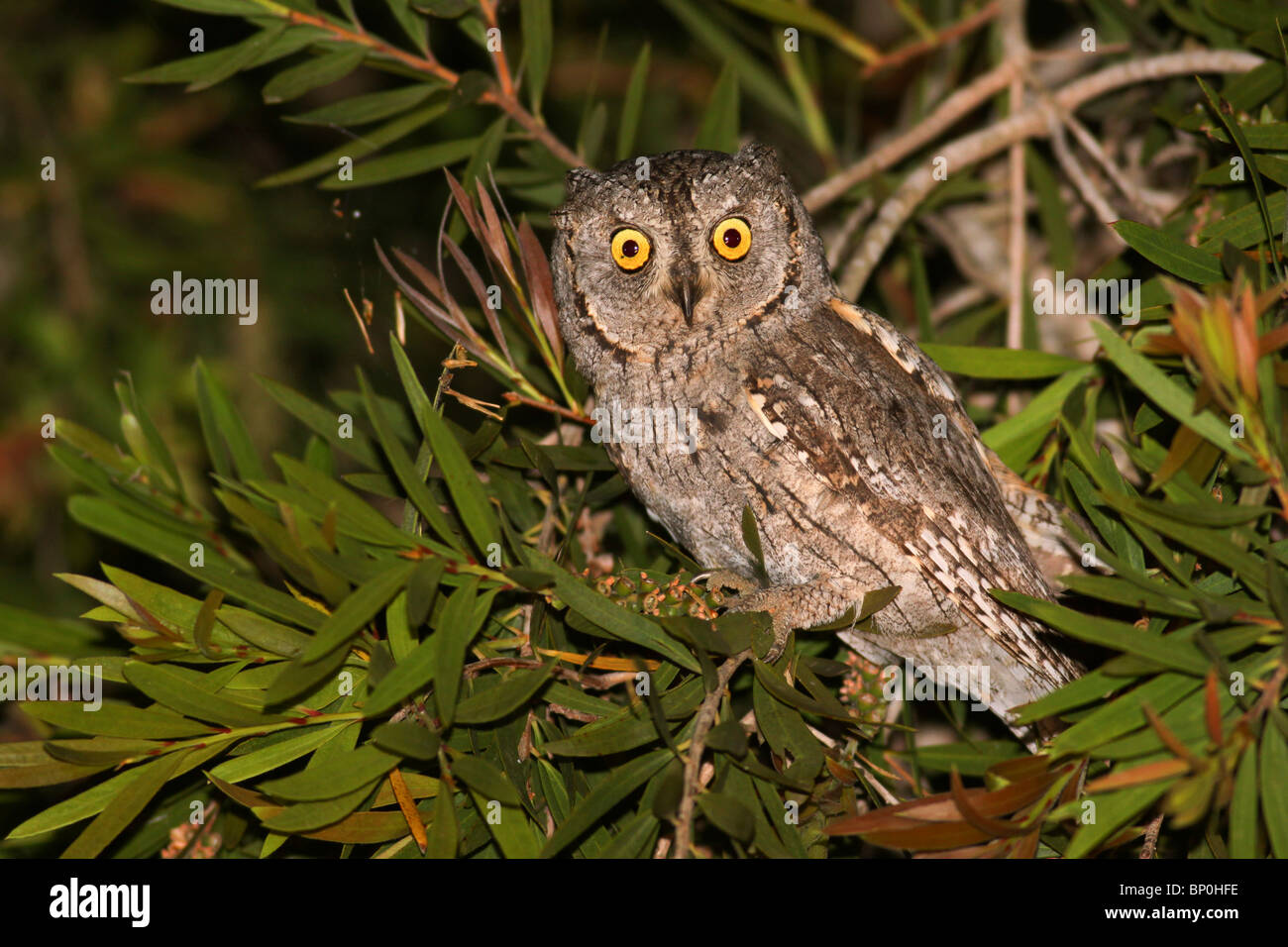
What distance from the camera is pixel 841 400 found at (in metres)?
1.92

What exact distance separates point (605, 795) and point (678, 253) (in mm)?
1103

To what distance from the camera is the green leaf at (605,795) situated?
1.43 metres

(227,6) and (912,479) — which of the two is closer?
(912,479)

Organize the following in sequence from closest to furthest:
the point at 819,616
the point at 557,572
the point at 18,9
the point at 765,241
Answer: the point at 557,572 → the point at 819,616 → the point at 765,241 → the point at 18,9

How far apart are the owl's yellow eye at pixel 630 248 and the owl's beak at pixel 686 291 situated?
0.08 m

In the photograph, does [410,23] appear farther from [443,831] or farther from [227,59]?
[443,831]

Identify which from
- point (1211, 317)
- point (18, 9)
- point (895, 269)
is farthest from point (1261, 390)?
Answer: point (18, 9)

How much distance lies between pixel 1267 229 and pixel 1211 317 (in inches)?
20.1

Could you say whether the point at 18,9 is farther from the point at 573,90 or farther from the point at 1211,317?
the point at 1211,317

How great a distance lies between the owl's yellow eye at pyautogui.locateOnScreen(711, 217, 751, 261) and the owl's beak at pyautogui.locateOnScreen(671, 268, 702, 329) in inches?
3.8

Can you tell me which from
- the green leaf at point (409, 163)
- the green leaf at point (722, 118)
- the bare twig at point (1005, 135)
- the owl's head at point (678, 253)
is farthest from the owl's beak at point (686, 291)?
the green leaf at point (722, 118)

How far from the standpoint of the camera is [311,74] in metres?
2.13

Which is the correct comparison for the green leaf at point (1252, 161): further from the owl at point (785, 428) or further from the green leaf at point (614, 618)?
the green leaf at point (614, 618)

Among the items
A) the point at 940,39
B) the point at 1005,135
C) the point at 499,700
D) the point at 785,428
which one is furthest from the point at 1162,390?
the point at 940,39
